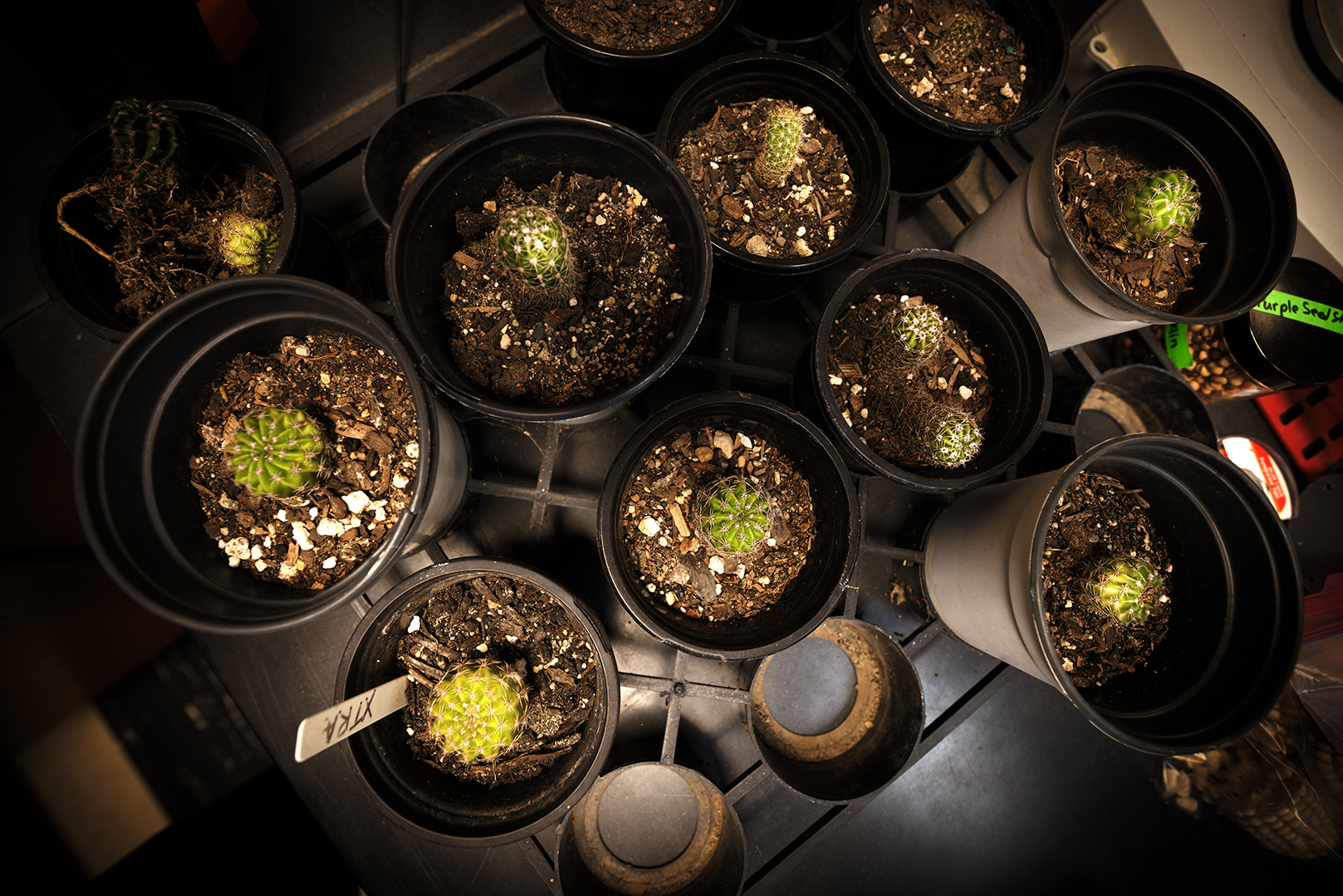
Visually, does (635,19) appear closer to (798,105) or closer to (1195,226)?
(798,105)

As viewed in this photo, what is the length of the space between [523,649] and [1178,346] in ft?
6.80

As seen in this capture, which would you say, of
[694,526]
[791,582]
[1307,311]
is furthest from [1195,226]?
[694,526]

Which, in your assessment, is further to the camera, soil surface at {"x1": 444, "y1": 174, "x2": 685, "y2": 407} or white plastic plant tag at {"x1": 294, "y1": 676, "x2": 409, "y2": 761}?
soil surface at {"x1": 444, "y1": 174, "x2": 685, "y2": 407}

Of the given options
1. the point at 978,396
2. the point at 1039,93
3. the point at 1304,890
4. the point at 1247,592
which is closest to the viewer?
the point at 1247,592

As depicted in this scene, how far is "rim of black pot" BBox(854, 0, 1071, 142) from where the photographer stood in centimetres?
136

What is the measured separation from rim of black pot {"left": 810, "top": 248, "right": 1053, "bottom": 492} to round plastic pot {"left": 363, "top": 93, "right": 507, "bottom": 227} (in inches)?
44.4

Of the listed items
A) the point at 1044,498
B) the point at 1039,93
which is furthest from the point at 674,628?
the point at 1039,93

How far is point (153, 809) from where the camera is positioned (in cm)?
163

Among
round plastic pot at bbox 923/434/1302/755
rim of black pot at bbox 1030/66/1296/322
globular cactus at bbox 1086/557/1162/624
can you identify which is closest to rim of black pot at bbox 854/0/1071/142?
rim of black pot at bbox 1030/66/1296/322

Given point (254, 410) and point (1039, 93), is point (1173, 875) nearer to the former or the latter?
point (1039, 93)

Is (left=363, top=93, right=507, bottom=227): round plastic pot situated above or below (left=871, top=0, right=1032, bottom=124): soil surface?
above

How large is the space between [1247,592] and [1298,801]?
780 millimetres

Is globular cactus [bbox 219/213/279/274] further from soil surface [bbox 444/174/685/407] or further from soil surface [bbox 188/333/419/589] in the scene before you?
soil surface [bbox 444/174/685/407]

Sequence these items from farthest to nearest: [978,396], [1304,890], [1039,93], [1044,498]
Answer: [1304,890] < [1039,93] < [978,396] < [1044,498]
